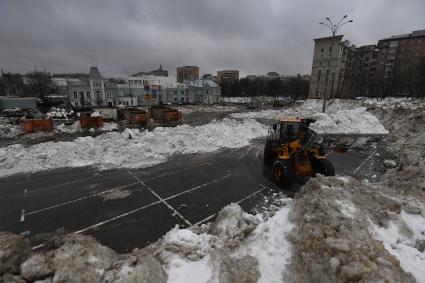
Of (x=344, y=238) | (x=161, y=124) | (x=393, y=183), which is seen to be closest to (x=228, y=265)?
(x=344, y=238)

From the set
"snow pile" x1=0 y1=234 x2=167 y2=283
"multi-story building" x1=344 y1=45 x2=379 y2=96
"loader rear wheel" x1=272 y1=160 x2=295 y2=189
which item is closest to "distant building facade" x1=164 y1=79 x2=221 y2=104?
"multi-story building" x1=344 y1=45 x2=379 y2=96

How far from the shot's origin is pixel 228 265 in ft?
14.6

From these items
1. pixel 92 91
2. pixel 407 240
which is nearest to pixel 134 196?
pixel 407 240

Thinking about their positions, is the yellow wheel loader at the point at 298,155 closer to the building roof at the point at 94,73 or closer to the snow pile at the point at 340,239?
the snow pile at the point at 340,239

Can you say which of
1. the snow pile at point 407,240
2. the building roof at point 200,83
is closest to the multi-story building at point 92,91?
the building roof at point 200,83

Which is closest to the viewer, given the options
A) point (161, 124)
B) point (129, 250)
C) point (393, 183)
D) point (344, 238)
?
point (344, 238)

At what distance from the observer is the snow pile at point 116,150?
12.7m

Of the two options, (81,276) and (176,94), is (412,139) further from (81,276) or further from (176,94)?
(176,94)

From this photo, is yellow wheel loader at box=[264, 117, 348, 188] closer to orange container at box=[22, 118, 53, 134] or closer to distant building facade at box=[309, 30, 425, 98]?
orange container at box=[22, 118, 53, 134]

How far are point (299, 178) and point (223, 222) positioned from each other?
5.45m

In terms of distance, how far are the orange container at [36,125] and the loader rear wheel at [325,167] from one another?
23929 millimetres

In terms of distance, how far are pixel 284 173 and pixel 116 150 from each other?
10.3m

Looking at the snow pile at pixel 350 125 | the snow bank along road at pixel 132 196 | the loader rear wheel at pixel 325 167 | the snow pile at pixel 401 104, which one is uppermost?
the snow pile at pixel 401 104

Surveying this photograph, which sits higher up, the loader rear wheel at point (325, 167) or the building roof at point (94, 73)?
the building roof at point (94, 73)
